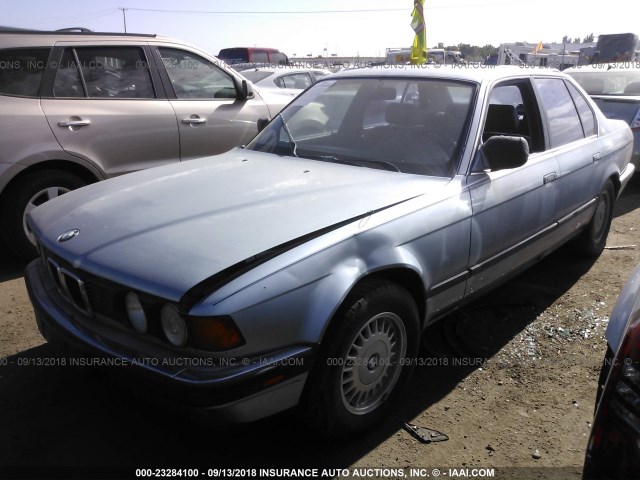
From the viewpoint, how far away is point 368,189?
2.67 metres

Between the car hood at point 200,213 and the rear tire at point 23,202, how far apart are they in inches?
68.8

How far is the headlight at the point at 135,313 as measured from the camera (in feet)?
6.74

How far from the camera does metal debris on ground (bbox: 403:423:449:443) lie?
2545 millimetres

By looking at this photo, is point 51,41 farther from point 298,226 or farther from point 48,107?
point 298,226

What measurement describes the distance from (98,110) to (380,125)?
2.76 meters

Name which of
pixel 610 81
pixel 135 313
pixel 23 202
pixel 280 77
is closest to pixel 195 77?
pixel 23 202

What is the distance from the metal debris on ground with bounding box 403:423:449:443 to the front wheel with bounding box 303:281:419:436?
152 mm

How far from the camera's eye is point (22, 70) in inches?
177

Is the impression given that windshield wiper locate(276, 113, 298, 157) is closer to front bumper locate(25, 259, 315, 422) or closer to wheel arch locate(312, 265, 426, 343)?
wheel arch locate(312, 265, 426, 343)

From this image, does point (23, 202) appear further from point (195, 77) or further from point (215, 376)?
point (215, 376)

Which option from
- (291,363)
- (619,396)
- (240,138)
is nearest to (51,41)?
(240,138)

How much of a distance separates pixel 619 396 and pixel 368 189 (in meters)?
1.45

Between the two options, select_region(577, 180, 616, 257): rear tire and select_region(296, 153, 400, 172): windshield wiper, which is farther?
select_region(577, 180, 616, 257): rear tire


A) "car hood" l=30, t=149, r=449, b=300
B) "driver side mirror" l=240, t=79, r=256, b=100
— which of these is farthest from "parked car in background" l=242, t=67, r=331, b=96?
"car hood" l=30, t=149, r=449, b=300
